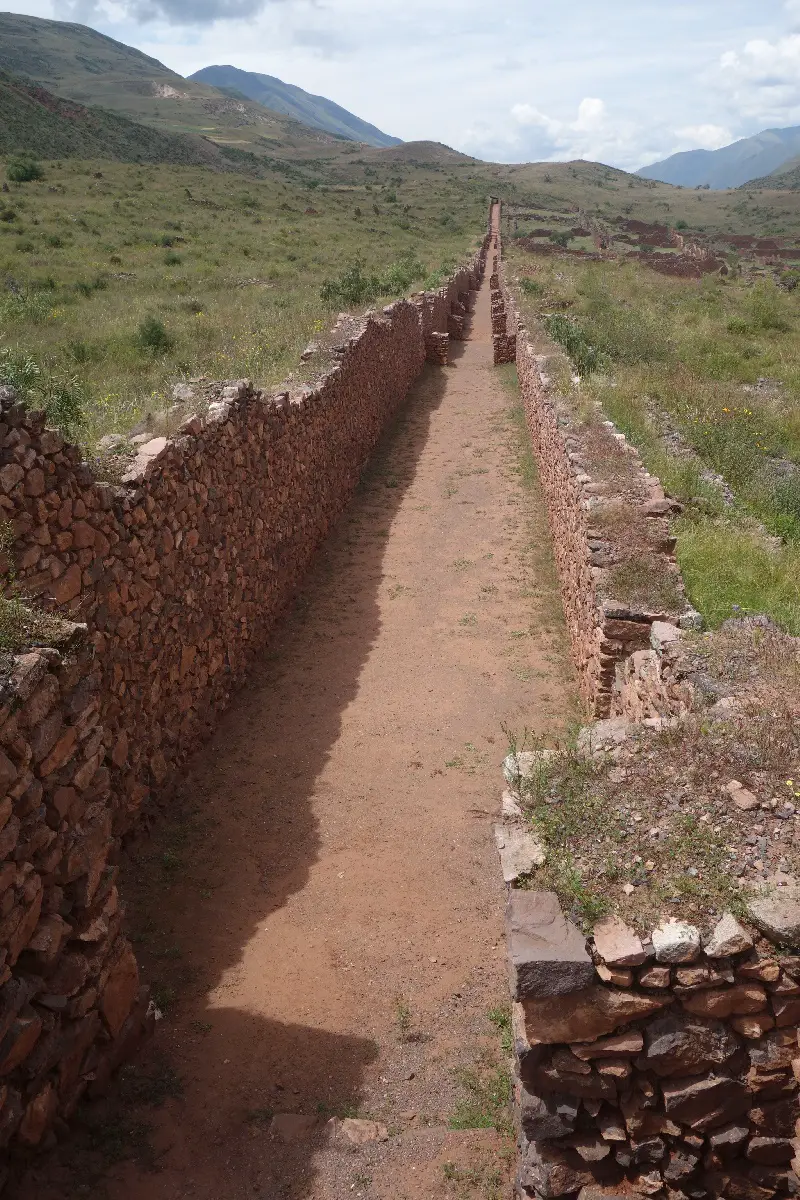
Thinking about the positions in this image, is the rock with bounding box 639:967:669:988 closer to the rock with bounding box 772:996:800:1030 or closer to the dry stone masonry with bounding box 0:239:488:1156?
the rock with bounding box 772:996:800:1030

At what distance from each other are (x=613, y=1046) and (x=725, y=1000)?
0.48m

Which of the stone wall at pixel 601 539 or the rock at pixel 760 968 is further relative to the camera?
the stone wall at pixel 601 539

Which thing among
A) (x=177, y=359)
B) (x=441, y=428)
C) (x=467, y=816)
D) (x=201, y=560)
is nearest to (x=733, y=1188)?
(x=467, y=816)

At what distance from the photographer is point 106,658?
577 cm

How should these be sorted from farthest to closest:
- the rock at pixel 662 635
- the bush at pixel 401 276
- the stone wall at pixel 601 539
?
1. the bush at pixel 401 276
2. the stone wall at pixel 601 539
3. the rock at pixel 662 635

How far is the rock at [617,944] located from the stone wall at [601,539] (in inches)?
137

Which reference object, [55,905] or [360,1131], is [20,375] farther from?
[360,1131]

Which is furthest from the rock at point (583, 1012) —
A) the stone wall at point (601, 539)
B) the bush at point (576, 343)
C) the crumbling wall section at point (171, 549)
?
the bush at point (576, 343)

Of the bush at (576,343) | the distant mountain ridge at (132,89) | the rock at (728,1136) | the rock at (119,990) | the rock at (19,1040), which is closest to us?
the rock at (19,1040)

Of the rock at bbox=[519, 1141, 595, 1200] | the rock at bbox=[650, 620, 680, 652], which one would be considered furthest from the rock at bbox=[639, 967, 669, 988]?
the rock at bbox=[650, 620, 680, 652]

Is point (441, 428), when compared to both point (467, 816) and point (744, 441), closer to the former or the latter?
point (744, 441)

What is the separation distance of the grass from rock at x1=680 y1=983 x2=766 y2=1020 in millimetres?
5481

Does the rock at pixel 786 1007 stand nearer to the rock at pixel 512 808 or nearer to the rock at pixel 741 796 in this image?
the rock at pixel 741 796

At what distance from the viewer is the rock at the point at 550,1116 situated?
3498 millimetres
